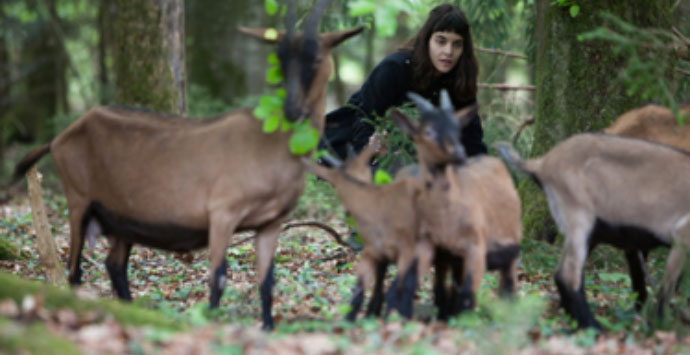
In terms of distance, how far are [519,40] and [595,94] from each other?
814cm

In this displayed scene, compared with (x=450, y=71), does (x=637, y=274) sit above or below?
below

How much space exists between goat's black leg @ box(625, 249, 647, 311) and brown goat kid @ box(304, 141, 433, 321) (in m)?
2.00

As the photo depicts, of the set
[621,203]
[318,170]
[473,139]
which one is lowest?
[621,203]

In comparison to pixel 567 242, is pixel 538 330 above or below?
below

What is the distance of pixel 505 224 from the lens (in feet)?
17.5

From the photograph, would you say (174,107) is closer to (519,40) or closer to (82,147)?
(82,147)

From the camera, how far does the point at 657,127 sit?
607cm

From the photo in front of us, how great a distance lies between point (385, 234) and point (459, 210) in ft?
1.85

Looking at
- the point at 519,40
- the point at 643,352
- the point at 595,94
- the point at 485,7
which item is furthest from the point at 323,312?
the point at 519,40

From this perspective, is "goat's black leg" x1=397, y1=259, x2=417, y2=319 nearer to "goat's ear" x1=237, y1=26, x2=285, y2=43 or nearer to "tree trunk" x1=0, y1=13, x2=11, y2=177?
"goat's ear" x1=237, y1=26, x2=285, y2=43

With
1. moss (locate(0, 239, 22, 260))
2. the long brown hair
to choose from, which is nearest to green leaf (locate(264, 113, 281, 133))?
the long brown hair

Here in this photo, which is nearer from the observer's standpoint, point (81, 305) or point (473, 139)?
point (81, 305)

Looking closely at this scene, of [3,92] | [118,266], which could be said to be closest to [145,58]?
[118,266]

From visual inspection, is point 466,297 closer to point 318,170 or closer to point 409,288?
point 409,288
